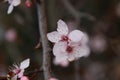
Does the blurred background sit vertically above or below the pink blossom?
above

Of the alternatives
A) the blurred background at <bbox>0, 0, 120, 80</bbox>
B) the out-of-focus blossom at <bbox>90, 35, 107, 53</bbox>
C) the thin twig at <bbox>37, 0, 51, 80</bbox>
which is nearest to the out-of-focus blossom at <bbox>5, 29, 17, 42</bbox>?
the blurred background at <bbox>0, 0, 120, 80</bbox>

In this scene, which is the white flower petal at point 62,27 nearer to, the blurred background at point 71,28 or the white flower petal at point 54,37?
the white flower petal at point 54,37

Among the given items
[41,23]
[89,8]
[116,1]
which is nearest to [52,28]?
[89,8]

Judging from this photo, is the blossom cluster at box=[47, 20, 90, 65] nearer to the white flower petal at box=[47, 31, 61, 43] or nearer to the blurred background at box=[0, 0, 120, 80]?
the white flower petal at box=[47, 31, 61, 43]

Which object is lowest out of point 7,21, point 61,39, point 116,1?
point 61,39

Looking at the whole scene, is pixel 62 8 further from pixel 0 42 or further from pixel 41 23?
pixel 41 23

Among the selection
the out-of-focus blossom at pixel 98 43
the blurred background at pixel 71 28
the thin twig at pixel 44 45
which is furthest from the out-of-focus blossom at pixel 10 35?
the thin twig at pixel 44 45
